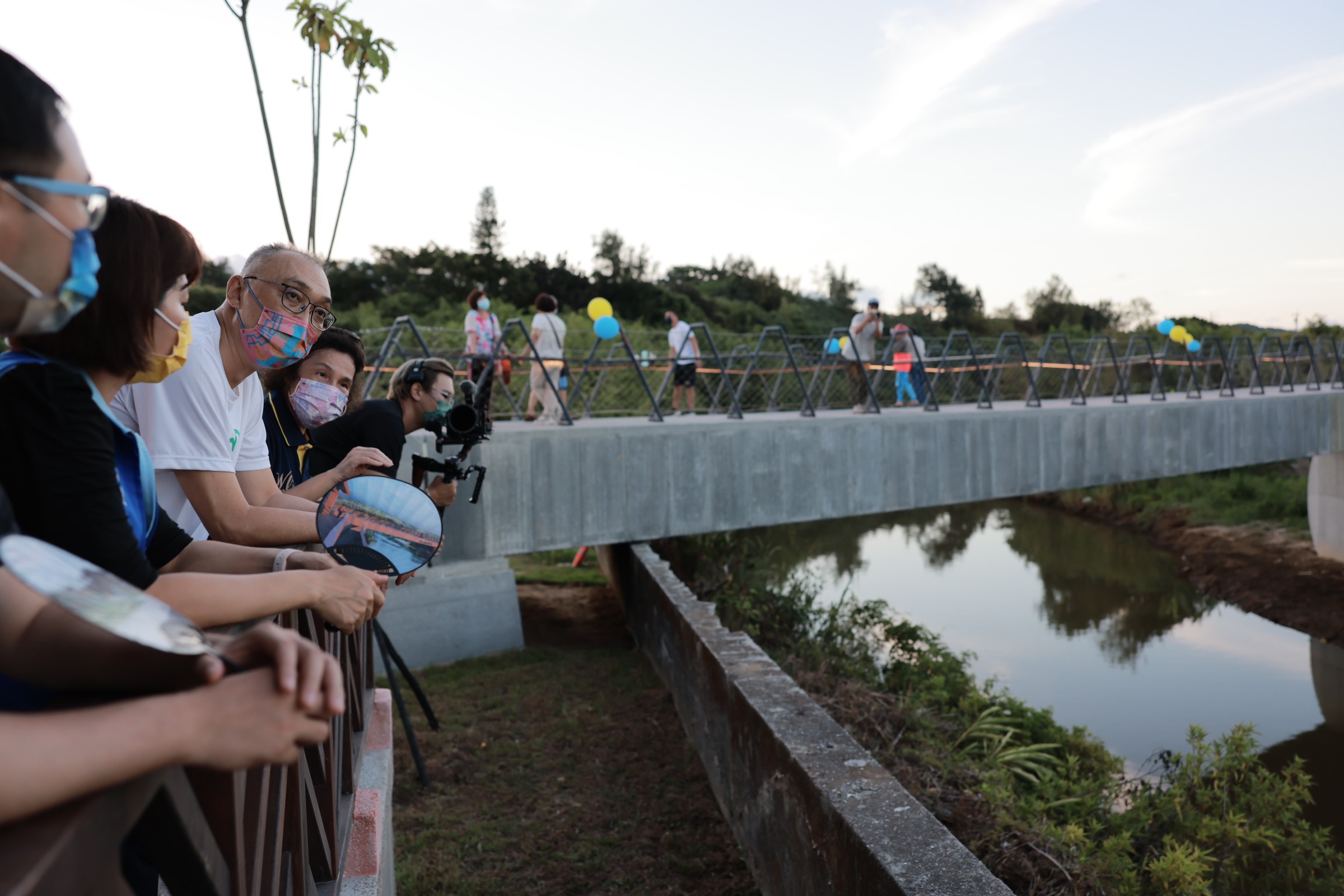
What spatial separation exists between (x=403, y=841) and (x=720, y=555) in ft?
18.8

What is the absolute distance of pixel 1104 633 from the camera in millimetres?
13695

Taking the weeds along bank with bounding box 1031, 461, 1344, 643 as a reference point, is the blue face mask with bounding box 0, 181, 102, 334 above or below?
above

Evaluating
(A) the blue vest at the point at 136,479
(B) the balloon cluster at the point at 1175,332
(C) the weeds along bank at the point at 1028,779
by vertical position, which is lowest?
(C) the weeds along bank at the point at 1028,779

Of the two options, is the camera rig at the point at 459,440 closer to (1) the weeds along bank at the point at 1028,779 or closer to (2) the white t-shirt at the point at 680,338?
(1) the weeds along bank at the point at 1028,779

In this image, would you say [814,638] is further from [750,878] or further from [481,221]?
[481,221]

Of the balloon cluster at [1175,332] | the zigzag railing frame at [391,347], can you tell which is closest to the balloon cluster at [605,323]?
the zigzag railing frame at [391,347]

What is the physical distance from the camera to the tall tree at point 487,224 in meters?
35.1

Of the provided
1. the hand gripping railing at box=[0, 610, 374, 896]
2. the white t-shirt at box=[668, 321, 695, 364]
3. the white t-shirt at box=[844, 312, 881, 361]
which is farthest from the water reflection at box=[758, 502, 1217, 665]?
the hand gripping railing at box=[0, 610, 374, 896]

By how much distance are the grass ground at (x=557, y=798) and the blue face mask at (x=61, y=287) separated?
390 centimetres

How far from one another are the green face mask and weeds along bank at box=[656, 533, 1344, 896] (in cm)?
318

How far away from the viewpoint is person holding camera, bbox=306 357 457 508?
3049 mm

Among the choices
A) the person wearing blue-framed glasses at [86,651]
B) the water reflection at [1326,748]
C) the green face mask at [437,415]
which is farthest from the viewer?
the water reflection at [1326,748]

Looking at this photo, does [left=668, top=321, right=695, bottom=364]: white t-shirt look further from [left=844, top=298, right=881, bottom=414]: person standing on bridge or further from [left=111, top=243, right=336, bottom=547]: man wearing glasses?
[left=111, top=243, right=336, bottom=547]: man wearing glasses

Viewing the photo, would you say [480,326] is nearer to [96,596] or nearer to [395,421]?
[395,421]
